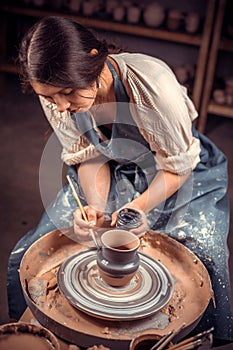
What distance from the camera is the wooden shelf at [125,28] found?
160 inches

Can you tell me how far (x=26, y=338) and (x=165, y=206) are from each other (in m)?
0.88

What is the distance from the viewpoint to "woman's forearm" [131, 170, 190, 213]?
6.67ft

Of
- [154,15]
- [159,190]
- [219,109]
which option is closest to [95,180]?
[159,190]

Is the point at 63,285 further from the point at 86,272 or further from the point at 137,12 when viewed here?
the point at 137,12

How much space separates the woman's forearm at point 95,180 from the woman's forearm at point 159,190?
18 cm

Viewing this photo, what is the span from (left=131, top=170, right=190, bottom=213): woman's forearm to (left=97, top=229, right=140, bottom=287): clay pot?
1.20ft

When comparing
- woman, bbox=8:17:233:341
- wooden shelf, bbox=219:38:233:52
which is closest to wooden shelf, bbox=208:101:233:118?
wooden shelf, bbox=219:38:233:52

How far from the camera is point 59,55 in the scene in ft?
5.66

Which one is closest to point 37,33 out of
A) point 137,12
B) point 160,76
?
point 160,76

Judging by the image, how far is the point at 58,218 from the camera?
2084 millimetres

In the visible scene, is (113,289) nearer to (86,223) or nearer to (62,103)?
(86,223)

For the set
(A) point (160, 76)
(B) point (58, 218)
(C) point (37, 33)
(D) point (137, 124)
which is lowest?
(B) point (58, 218)

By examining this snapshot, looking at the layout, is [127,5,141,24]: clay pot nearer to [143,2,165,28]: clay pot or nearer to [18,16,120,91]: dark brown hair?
[143,2,165,28]: clay pot

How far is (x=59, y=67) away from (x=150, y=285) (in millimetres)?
743
